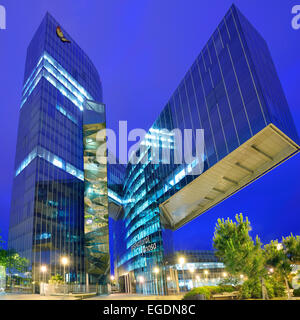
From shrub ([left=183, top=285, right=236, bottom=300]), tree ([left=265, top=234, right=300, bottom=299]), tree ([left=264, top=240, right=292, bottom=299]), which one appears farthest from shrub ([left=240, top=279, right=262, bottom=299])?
tree ([left=264, top=240, right=292, bottom=299])

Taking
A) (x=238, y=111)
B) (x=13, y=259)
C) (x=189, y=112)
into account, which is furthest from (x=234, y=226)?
(x=13, y=259)

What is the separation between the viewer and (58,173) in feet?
200

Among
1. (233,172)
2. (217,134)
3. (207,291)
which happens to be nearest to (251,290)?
(207,291)

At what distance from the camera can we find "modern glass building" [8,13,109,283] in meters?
54.4

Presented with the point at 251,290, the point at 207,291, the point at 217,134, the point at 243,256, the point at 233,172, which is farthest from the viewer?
the point at 233,172

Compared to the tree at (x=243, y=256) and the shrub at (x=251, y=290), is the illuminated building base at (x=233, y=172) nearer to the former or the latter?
the tree at (x=243, y=256)

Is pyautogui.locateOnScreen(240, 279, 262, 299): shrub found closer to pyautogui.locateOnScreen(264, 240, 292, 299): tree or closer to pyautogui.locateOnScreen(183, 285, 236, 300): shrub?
pyautogui.locateOnScreen(183, 285, 236, 300): shrub

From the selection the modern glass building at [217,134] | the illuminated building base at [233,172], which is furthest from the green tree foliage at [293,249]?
the modern glass building at [217,134]

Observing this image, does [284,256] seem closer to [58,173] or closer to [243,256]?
[243,256]

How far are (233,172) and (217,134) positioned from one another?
22.1ft

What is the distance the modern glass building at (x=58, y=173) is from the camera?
5444cm

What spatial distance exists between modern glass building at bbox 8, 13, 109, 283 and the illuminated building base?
21.5m

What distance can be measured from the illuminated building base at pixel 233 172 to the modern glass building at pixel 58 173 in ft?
70.5

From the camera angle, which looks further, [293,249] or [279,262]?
[293,249]
